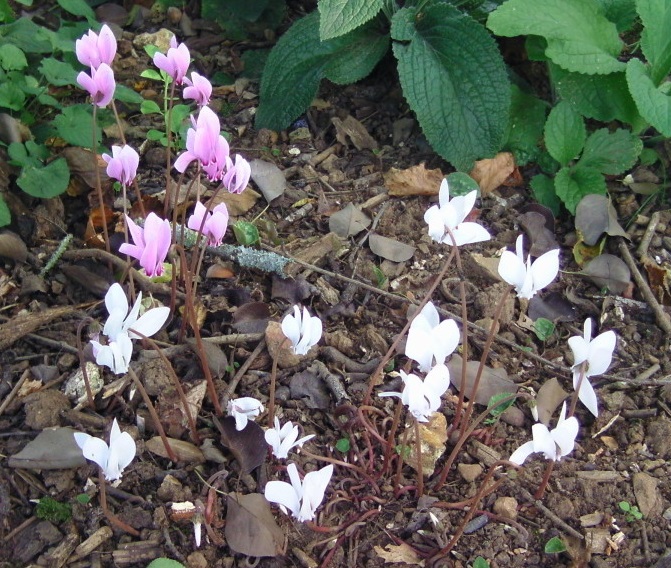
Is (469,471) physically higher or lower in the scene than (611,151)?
lower

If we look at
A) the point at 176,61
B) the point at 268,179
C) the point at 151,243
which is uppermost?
the point at 176,61

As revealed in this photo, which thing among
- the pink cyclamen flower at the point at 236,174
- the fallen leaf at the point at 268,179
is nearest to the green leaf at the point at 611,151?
the fallen leaf at the point at 268,179

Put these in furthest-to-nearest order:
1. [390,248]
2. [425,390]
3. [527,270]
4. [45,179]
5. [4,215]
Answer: [390,248], [45,179], [4,215], [527,270], [425,390]

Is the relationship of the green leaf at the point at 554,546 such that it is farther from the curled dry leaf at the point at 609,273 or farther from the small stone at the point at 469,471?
the curled dry leaf at the point at 609,273

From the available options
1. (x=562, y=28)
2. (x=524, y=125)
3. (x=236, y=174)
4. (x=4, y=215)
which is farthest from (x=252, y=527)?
(x=562, y=28)

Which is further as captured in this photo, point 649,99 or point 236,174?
point 649,99

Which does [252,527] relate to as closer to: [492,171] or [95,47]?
[95,47]

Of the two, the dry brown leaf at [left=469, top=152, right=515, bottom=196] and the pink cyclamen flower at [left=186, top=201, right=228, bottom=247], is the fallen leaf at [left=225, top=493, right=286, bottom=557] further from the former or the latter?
the dry brown leaf at [left=469, top=152, right=515, bottom=196]
